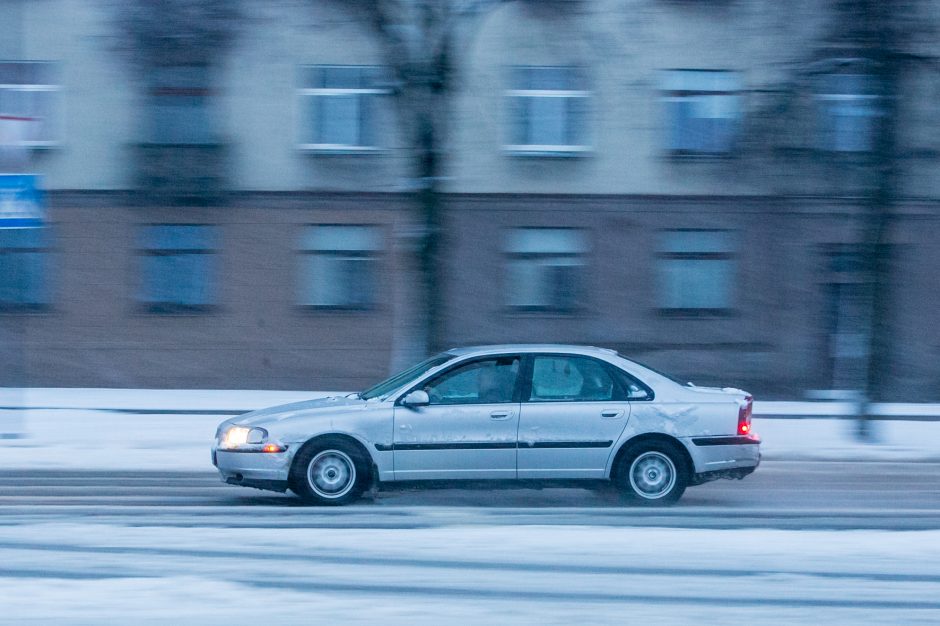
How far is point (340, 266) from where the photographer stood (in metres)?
22.3

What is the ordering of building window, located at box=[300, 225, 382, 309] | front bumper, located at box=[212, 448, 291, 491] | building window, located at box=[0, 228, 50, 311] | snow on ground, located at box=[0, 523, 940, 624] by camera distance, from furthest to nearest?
building window, located at box=[300, 225, 382, 309] → building window, located at box=[0, 228, 50, 311] → front bumper, located at box=[212, 448, 291, 491] → snow on ground, located at box=[0, 523, 940, 624]

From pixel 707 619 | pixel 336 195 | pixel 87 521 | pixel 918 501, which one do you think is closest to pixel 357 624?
pixel 707 619

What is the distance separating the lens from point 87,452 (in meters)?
13.5

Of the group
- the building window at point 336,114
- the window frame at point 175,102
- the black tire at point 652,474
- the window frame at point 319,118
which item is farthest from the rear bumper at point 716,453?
the window frame at point 175,102

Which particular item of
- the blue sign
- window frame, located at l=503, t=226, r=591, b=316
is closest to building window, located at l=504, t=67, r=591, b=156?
window frame, located at l=503, t=226, r=591, b=316

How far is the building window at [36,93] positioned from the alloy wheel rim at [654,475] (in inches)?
631

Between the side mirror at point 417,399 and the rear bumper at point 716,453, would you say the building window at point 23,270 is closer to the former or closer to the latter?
the side mirror at point 417,399

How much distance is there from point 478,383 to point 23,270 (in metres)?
15.3

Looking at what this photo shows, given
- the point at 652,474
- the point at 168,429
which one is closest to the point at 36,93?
the point at 168,429

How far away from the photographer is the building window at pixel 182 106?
21875 mm

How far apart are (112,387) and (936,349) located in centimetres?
1581

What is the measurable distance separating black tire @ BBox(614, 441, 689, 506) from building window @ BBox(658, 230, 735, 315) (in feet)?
41.9

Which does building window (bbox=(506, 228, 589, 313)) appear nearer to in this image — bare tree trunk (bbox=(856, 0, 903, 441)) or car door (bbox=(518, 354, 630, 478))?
bare tree trunk (bbox=(856, 0, 903, 441))

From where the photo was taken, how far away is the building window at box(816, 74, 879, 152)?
50.0 feet
